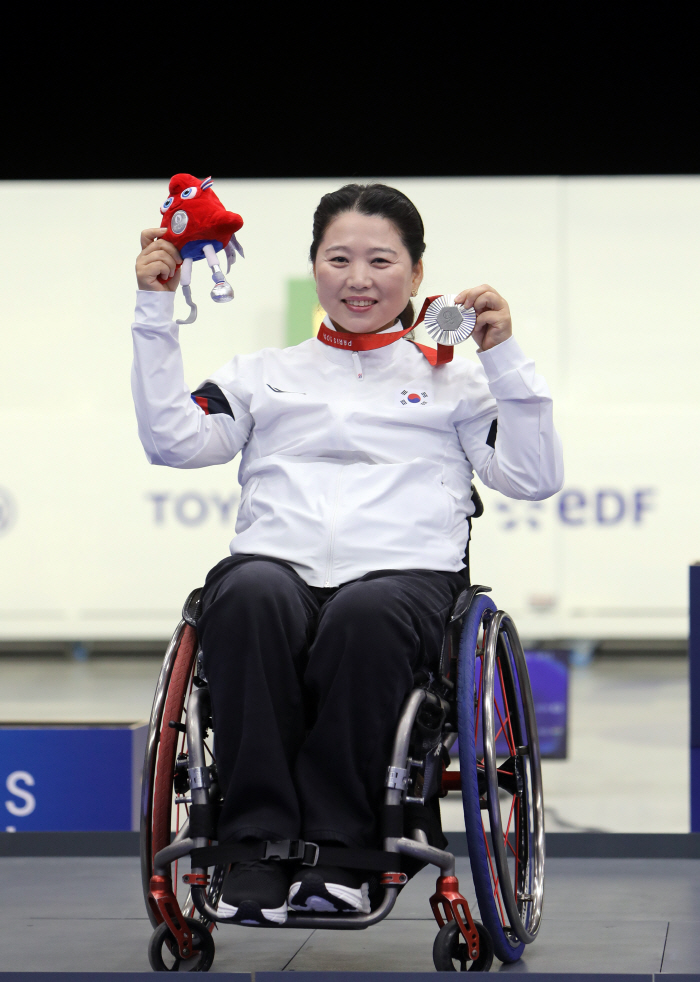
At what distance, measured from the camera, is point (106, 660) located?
5.59 meters

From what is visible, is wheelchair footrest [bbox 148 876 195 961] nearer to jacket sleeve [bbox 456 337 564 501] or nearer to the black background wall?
jacket sleeve [bbox 456 337 564 501]

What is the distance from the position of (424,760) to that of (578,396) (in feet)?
13.5

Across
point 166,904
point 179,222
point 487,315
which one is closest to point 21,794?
point 166,904

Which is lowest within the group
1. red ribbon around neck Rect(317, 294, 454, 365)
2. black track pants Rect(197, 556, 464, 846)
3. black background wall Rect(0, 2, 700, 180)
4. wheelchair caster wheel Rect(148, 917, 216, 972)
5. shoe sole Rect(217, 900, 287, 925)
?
wheelchair caster wheel Rect(148, 917, 216, 972)

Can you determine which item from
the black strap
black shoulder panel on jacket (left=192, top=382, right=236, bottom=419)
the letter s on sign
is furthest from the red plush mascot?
the letter s on sign

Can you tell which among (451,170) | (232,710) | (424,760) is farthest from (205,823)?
(451,170)

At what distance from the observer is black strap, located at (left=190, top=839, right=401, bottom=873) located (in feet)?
4.21

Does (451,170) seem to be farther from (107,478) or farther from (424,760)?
(424,760)

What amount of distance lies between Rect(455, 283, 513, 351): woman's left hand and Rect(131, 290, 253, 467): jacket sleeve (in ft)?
1.13

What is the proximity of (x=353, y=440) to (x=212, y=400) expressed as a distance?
22cm

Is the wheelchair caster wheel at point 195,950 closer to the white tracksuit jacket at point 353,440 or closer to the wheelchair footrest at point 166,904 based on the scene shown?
the wheelchair footrest at point 166,904

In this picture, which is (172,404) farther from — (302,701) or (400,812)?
(400,812)

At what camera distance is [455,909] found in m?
1.37

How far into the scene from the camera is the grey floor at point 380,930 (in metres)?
1.50
